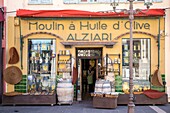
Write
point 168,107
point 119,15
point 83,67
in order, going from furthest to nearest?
point 83,67
point 119,15
point 168,107

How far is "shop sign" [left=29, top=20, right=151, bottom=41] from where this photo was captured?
627 inches

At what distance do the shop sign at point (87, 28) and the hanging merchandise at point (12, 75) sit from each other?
2047 mm

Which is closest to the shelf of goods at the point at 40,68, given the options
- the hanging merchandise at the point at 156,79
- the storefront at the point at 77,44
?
the storefront at the point at 77,44

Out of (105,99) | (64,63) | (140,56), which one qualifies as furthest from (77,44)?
(105,99)

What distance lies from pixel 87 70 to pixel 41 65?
8.71 feet

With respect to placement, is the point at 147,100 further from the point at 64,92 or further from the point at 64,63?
the point at 64,63

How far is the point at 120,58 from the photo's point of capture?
15.9 metres

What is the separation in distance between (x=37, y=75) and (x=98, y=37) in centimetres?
335

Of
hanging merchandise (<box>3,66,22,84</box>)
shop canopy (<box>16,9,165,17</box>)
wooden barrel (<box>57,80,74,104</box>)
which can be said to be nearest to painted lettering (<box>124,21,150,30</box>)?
shop canopy (<box>16,9,165,17</box>)

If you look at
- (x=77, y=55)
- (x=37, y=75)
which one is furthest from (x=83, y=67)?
(x=37, y=75)

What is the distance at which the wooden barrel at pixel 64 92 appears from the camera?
49.7ft

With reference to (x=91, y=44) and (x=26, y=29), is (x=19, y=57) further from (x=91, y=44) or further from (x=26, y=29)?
(x=91, y=44)

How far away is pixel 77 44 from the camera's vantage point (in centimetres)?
1582

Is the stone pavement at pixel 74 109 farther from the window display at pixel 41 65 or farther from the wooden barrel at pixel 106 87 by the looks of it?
the window display at pixel 41 65
